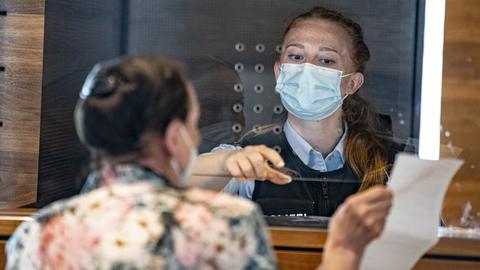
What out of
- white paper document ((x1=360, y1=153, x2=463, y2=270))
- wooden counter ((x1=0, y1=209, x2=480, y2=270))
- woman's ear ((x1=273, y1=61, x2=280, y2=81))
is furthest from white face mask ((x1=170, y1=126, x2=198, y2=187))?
woman's ear ((x1=273, y1=61, x2=280, y2=81))

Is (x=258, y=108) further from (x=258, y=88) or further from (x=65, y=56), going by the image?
(x=65, y=56)

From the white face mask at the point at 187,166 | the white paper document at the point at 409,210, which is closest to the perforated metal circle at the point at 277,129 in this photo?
the white paper document at the point at 409,210

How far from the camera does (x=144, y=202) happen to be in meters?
0.85

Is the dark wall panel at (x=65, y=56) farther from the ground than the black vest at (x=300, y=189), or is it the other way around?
the dark wall panel at (x=65, y=56)

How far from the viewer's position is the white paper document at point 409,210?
979mm

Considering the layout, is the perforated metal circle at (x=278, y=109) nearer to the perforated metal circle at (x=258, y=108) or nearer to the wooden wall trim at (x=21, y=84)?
the perforated metal circle at (x=258, y=108)

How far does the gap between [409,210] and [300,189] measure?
30.9 inches

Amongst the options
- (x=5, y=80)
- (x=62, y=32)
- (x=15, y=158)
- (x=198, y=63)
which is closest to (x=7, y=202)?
(x=15, y=158)

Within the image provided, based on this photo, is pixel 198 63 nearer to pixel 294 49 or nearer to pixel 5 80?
pixel 294 49

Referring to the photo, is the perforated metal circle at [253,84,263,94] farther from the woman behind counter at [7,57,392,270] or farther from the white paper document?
the woman behind counter at [7,57,392,270]

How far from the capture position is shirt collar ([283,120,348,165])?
5.81 feet

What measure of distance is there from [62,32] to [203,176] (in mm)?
655

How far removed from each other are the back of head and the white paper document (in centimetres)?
30

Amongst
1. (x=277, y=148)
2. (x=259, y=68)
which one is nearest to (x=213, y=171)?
(x=277, y=148)
